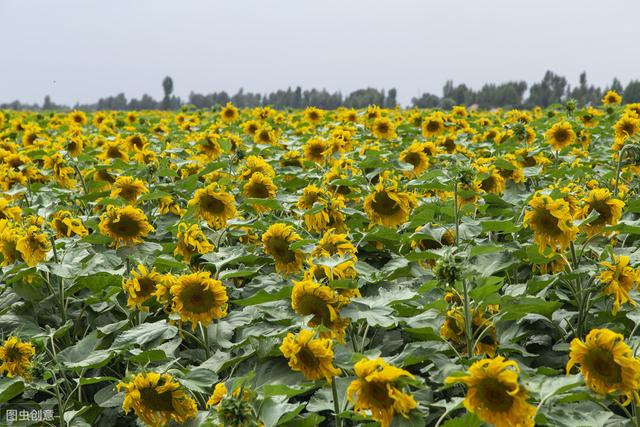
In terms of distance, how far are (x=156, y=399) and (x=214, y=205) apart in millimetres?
1831

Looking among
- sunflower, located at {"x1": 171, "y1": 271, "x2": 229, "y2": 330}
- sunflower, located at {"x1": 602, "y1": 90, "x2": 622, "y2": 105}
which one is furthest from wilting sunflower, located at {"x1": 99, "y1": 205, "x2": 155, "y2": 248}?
sunflower, located at {"x1": 602, "y1": 90, "x2": 622, "y2": 105}

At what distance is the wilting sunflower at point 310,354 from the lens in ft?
7.27

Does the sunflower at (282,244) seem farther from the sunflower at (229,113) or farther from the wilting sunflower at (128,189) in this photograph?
the sunflower at (229,113)

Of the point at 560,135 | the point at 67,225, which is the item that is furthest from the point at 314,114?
the point at 67,225

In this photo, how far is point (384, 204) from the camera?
13.1 feet

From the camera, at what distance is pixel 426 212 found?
3.83 metres

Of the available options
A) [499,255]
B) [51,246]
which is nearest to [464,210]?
[499,255]

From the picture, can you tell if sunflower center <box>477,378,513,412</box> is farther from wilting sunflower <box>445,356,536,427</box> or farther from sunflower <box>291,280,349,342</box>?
sunflower <box>291,280,349,342</box>

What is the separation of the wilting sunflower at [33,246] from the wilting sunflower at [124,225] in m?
0.34

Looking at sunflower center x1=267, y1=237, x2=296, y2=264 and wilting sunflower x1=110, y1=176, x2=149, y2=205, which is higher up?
wilting sunflower x1=110, y1=176, x2=149, y2=205

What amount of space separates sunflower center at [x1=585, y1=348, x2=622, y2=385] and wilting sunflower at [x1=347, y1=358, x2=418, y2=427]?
592 mm

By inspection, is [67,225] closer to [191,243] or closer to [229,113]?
[191,243]

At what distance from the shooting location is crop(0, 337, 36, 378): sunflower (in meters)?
3.02

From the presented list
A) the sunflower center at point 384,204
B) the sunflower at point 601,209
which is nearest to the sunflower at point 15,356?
the sunflower center at point 384,204
